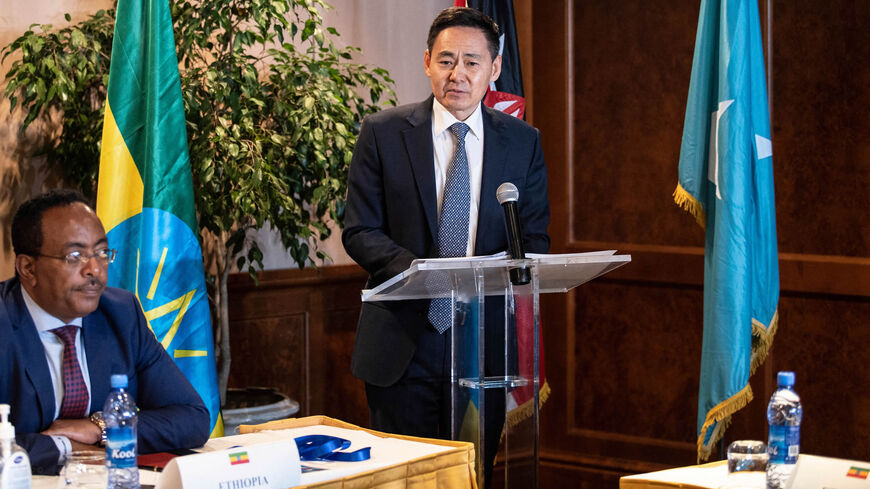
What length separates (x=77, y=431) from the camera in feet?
6.90

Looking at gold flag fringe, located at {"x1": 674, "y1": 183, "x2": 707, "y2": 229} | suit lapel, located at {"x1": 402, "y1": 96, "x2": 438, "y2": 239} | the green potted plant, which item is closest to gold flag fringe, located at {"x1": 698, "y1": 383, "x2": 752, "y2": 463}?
gold flag fringe, located at {"x1": 674, "y1": 183, "x2": 707, "y2": 229}

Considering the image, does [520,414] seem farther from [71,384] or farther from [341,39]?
[341,39]

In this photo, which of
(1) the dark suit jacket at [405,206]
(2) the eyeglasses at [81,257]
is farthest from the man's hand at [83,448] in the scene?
(1) the dark suit jacket at [405,206]

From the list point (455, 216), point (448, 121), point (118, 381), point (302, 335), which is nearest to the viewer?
point (118, 381)

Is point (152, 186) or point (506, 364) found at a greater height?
point (152, 186)

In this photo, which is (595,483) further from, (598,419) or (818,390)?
(818,390)

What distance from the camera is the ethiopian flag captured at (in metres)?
3.29

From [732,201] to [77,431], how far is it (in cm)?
216

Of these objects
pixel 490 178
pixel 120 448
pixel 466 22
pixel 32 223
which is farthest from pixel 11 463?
pixel 466 22

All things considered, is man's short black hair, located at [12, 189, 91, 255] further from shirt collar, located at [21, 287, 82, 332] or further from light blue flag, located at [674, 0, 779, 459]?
light blue flag, located at [674, 0, 779, 459]

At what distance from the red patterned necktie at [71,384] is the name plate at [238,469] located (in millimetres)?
451

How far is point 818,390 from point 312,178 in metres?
2.12

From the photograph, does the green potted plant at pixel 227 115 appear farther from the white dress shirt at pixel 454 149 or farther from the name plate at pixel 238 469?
the name plate at pixel 238 469

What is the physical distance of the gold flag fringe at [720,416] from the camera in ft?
11.0
